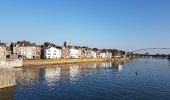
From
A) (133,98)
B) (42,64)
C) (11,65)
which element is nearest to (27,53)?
(42,64)

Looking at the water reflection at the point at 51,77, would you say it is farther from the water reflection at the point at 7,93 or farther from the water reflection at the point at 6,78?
the water reflection at the point at 7,93

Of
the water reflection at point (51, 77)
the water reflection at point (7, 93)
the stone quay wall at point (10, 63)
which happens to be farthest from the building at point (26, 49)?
the water reflection at point (7, 93)

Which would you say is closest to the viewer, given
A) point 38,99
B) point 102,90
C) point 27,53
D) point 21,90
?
point 38,99

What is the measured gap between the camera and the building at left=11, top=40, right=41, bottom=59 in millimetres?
167500

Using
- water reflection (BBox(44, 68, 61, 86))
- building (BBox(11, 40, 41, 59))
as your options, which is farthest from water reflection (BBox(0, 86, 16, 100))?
building (BBox(11, 40, 41, 59))

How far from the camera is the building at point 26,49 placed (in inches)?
6594

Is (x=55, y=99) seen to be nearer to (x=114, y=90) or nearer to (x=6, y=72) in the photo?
(x=6, y=72)

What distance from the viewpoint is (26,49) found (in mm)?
172500

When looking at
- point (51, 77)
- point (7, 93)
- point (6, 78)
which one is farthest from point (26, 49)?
point (7, 93)

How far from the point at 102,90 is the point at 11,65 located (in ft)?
186

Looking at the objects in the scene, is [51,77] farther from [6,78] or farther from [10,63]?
[6,78]

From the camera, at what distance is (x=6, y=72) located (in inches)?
2185

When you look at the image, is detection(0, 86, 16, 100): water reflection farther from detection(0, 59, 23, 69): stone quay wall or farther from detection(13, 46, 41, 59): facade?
detection(13, 46, 41, 59): facade

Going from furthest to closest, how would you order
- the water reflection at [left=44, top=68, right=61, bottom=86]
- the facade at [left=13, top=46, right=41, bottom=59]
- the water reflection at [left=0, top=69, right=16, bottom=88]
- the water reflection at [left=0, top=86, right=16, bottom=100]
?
the facade at [left=13, top=46, right=41, bottom=59] < the water reflection at [left=44, top=68, right=61, bottom=86] < the water reflection at [left=0, top=69, right=16, bottom=88] < the water reflection at [left=0, top=86, right=16, bottom=100]
